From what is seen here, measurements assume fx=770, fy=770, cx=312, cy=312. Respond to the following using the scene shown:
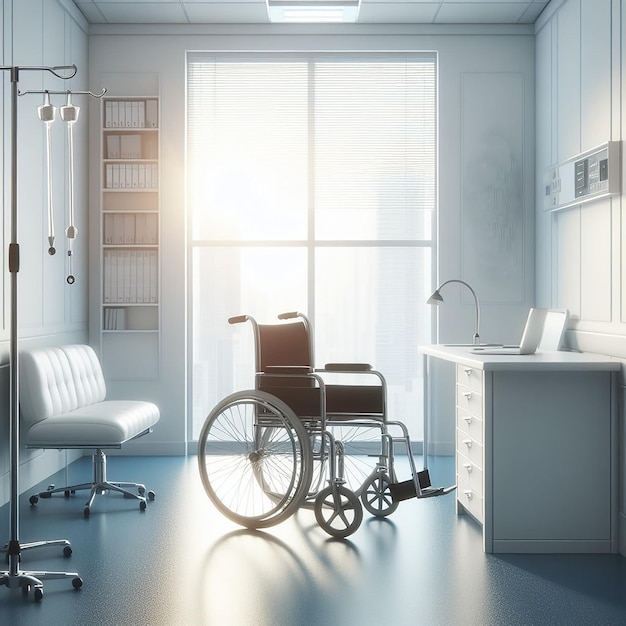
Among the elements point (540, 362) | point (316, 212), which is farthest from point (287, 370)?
point (316, 212)

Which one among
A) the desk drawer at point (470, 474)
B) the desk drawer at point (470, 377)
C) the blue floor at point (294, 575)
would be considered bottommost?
the blue floor at point (294, 575)

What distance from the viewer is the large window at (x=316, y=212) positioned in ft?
18.5

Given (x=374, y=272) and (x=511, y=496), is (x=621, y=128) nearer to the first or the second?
(x=511, y=496)

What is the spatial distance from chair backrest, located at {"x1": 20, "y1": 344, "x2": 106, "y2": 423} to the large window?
1.02m

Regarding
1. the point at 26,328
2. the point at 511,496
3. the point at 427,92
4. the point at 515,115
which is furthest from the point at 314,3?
the point at 511,496

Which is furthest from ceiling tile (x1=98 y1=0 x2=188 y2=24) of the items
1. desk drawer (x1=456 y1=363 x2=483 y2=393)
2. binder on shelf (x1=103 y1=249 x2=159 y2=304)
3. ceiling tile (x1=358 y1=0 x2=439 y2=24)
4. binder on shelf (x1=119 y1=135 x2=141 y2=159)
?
desk drawer (x1=456 y1=363 x2=483 y2=393)

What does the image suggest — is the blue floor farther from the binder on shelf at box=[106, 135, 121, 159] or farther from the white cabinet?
the binder on shelf at box=[106, 135, 121, 159]

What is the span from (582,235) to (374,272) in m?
1.68

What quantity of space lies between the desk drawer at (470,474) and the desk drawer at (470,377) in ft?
1.16

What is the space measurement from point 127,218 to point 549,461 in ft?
11.5

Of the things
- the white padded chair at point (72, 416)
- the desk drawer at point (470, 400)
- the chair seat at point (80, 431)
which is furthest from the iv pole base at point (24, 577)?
the desk drawer at point (470, 400)

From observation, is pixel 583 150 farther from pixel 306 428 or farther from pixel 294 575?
pixel 294 575

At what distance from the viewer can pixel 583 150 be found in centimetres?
434

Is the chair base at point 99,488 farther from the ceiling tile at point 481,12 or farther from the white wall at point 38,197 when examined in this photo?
the ceiling tile at point 481,12
